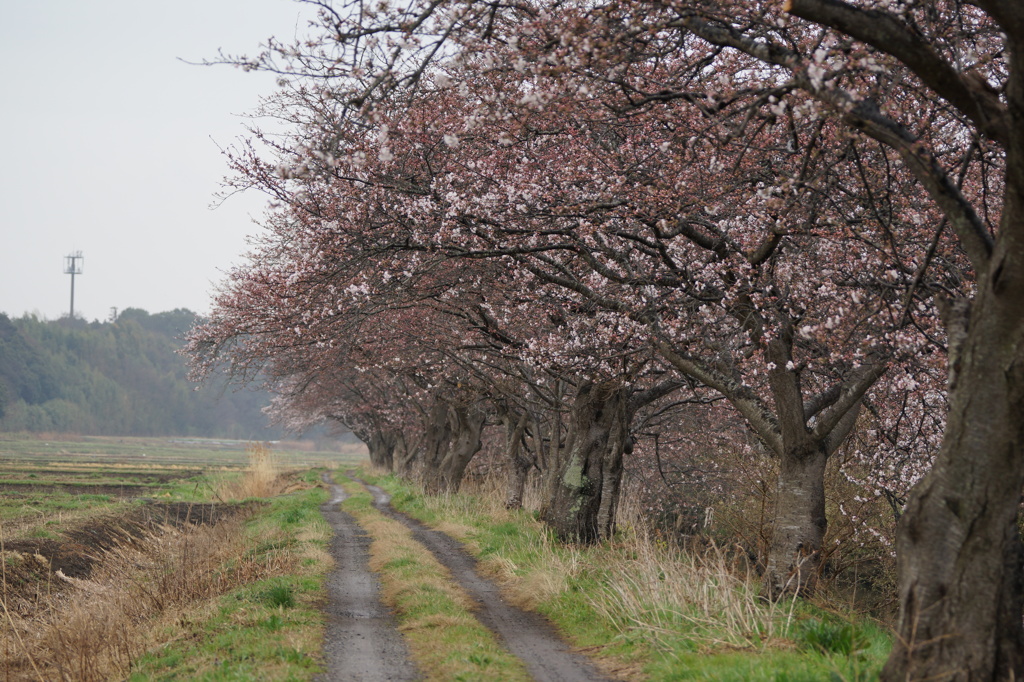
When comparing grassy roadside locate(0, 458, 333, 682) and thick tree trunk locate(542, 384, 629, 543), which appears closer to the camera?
grassy roadside locate(0, 458, 333, 682)

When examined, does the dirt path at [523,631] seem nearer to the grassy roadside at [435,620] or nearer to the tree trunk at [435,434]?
the grassy roadside at [435,620]

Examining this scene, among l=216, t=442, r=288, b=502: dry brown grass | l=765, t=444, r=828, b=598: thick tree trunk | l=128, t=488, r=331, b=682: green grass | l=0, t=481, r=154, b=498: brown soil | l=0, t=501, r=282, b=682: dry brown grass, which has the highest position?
l=765, t=444, r=828, b=598: thick tree trunk

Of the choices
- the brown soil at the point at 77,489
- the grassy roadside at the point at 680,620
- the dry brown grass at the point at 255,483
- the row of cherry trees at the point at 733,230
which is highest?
the row of cherry trees at the point at 733,230

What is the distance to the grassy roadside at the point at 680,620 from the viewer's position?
7.38m

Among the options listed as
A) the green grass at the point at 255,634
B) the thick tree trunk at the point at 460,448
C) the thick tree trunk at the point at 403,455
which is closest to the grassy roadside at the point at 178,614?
the green grass at the point at 255,634

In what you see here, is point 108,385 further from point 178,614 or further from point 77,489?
point 178,614

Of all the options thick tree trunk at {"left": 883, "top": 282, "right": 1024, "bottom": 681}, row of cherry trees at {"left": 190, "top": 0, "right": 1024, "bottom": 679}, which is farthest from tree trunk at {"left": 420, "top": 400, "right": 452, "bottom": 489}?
thick tree trunk at {"left": 883, "top": 282, "right": 1024, "bottom": 681}

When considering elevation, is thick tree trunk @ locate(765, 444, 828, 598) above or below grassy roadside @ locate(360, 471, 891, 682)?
above

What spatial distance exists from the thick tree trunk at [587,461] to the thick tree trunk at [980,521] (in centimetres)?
1070

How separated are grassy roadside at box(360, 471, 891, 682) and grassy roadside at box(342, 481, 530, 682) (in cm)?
99

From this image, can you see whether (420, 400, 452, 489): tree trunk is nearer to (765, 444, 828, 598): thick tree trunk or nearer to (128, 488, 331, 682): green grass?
(128, 488, 331, 682): green grass

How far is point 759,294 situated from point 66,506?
79.1 ft

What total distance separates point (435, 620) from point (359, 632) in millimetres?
883

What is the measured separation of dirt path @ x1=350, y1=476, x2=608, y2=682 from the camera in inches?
340
